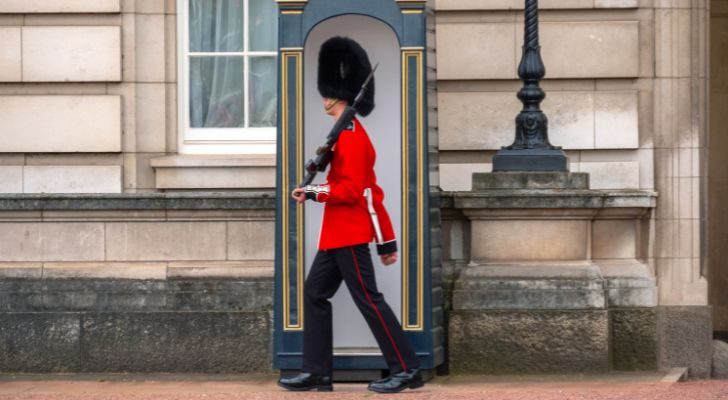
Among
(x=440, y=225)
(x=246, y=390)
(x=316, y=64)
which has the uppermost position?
(x=316, y=64)

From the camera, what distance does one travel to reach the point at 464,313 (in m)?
10.6

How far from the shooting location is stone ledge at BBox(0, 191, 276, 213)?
36.3 ft

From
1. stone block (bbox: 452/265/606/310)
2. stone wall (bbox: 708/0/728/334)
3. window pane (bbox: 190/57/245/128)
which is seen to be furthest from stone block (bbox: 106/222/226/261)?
stone wall (bbox: 708/0/728/334)

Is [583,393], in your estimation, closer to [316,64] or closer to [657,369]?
[657,369]

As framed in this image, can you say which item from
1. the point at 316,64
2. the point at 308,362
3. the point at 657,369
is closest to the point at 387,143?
the point at 316,64

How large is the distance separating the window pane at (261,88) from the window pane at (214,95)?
0.25 feet

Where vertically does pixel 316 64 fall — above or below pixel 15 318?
above

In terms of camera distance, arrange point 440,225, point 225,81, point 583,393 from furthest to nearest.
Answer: point 225,81 → point 440,225 → point 583,393

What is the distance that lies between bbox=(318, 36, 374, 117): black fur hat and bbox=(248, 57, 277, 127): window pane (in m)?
1.60

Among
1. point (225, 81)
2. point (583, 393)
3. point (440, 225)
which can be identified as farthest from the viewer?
point (225, 81)

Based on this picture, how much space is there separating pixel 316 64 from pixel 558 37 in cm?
195

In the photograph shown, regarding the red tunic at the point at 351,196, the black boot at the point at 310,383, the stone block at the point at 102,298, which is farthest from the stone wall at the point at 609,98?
the stone block at the point at 102,298

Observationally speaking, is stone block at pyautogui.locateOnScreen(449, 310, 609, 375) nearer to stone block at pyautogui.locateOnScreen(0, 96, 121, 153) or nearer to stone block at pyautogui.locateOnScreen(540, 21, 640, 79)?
stone block at pyautogui.locateOnScreen(540, 21, 640, 79)

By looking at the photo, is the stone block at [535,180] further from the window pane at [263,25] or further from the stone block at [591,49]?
the window pane at [263,25]
